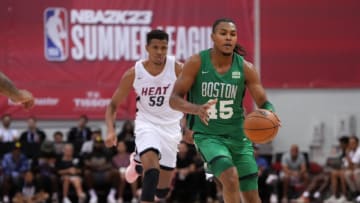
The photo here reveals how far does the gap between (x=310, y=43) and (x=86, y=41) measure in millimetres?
4990

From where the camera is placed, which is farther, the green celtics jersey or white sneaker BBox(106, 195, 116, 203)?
white sneaker BBox(106, 195, 116, 203)

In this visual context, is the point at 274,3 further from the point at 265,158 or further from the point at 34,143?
the point at 34,143

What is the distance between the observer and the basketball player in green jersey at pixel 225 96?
24.5 ft

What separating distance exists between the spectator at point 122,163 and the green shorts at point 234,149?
8.39 m

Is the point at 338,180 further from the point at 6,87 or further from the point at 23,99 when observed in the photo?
the point at 6,87

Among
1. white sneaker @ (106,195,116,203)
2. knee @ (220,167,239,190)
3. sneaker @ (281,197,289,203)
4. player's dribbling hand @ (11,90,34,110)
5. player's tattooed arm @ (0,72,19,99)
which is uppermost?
player's tattooed arm @ (0,72,19,99)

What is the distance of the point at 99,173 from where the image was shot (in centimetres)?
1595

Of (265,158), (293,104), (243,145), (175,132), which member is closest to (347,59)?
(293,104)

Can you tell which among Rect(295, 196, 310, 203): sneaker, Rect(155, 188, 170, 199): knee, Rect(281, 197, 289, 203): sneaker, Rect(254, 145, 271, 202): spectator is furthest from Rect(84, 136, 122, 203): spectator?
Rect(155, 188, 170, 199): knee

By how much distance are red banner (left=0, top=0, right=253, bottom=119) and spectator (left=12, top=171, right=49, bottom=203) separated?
2.41 metres

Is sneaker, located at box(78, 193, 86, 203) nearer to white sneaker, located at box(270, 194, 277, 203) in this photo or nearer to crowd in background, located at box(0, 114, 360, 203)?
crowd in background, located at box(0, 114, 360, 203)

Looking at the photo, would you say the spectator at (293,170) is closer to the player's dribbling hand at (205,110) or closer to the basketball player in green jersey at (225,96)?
the basketball player in green jersey at (225,96)

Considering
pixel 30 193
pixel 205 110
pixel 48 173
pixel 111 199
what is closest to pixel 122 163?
pixel 111 199

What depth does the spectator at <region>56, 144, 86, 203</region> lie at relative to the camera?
15680mm
